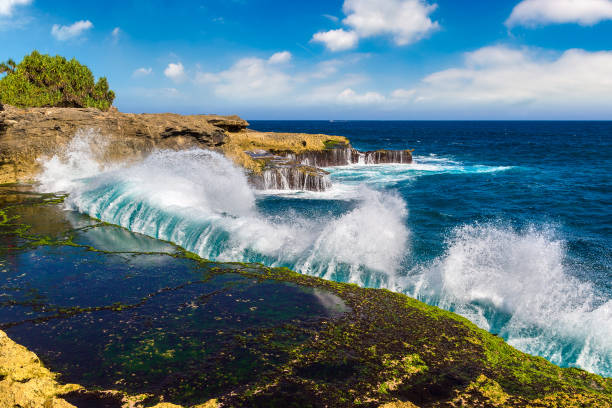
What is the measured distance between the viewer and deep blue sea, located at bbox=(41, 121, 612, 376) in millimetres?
7227

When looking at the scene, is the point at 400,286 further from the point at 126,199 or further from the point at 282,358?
the point at 126,199

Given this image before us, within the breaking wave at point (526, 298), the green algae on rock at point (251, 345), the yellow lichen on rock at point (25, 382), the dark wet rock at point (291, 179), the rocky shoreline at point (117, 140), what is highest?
the rocky shoreline at point (117, 140)

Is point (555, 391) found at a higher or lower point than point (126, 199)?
lower

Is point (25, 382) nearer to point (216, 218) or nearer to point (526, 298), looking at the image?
point (216, 218)

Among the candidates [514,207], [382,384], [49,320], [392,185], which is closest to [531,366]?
[382,384]

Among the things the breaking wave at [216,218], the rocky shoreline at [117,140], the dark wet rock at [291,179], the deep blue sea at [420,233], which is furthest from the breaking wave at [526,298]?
the rocky shoreline at [117,140]

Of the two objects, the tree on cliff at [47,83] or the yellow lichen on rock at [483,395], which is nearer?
the yellow lichen on rock at [483,395]

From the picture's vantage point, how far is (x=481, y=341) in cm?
531

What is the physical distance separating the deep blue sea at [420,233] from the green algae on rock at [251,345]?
63.2 inches

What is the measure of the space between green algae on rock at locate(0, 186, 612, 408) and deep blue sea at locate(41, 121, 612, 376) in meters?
1.60

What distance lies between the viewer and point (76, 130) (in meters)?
19.0

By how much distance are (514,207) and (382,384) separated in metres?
18.4

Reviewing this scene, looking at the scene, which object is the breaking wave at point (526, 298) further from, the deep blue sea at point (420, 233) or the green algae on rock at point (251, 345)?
the green algae on rock at point (251, 345)

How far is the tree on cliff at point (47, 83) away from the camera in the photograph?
34469 mm
